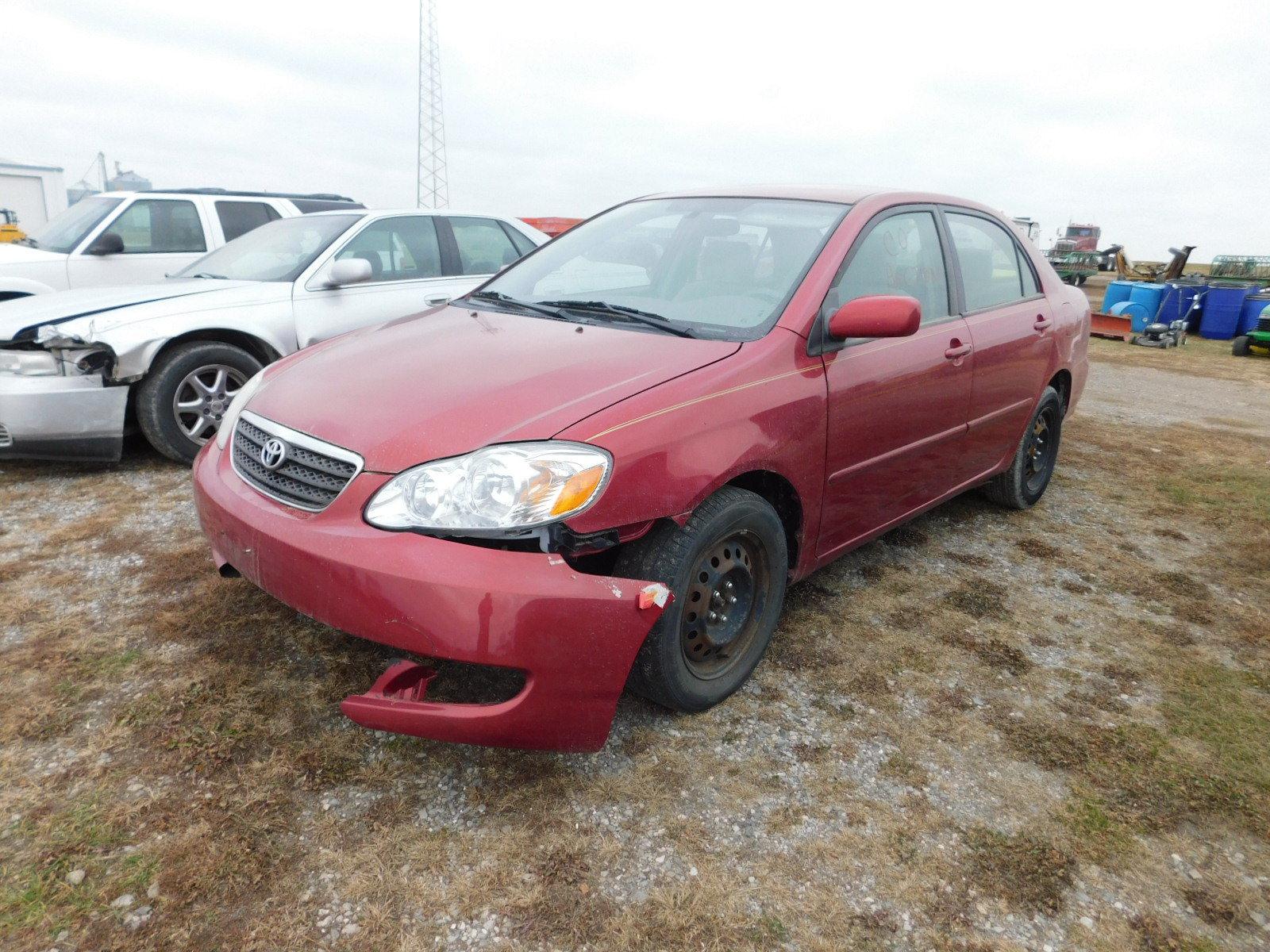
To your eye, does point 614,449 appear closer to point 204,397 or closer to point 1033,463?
point 1033,463

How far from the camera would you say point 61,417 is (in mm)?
4160

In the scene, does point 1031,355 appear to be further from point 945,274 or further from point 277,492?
point 277,492

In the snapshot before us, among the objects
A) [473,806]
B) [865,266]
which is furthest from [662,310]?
[473,806]

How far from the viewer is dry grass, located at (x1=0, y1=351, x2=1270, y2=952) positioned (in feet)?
5.95

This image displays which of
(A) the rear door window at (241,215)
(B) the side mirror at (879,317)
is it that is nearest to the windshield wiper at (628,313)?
(B) the side mirror at (879,317)

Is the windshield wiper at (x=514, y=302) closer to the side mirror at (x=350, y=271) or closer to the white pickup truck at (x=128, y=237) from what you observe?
the side mirror at (x=350, y=271)

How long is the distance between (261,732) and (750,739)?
1370 millimetres

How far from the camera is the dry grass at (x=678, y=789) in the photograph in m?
1.81

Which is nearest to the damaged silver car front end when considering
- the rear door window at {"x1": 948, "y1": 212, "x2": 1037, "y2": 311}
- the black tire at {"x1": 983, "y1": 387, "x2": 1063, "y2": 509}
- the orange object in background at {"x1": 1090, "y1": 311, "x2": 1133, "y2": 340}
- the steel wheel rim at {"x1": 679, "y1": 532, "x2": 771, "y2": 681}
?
the steel wheel rim at {"x1": 679, "y1": 532, "x2": 771, "y2": 681}

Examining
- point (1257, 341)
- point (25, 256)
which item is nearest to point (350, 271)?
point (25, 256)

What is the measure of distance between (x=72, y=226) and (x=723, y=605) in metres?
7.07

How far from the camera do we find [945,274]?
343 cm

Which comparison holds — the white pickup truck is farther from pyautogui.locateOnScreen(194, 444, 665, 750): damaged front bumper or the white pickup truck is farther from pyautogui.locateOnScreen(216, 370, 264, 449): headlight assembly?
pyautogui.locateOnScreen(194, 444, 665, 750): damaged front bumper

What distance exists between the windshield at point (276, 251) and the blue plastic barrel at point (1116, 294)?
13.5m
